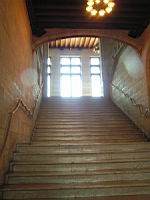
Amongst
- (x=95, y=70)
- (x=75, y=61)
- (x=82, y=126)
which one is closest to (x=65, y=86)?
(x=75, y=61)

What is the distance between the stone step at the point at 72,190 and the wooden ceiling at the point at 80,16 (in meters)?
4.21

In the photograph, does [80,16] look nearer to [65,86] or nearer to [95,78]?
[65,86]

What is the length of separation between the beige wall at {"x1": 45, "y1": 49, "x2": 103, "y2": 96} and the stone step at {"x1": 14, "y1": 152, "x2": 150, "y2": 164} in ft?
34.2

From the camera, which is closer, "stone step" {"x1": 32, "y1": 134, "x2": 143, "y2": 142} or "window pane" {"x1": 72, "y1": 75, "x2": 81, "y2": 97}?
"stone step" {"x1": 32, "y1": 134, "x2": 143, "y2": 142}

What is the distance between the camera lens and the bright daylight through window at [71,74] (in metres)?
15.1

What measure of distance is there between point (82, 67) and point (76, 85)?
Answer: 124 cm

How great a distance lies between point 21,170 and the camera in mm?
3826

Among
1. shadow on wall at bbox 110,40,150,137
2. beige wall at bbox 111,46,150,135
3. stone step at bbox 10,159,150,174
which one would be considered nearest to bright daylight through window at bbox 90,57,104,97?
shadow on wall at bbox 110,40,150,137

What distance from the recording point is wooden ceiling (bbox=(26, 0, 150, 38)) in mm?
5824

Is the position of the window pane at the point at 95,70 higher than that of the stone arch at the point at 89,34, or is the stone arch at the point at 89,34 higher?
the window pane at the point at 95,70

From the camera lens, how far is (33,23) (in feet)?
21.0

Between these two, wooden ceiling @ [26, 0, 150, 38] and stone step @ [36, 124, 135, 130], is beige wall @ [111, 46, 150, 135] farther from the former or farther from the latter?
wooden ceiling @ [26, 0, 150, 38]

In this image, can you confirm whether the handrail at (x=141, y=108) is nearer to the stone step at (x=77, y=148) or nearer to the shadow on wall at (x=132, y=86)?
the shadow on wall at (x=132, y=86)

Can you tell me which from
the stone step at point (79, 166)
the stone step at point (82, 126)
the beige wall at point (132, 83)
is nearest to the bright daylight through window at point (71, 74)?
the beige wall at point (132, 83)
